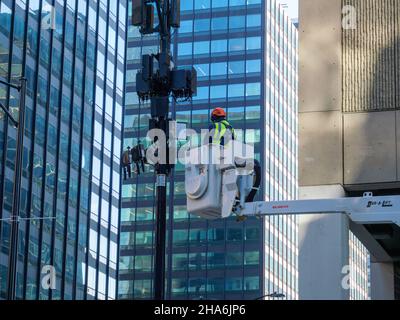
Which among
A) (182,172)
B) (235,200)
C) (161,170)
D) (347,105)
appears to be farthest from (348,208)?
(182,172)

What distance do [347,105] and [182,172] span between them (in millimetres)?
101305

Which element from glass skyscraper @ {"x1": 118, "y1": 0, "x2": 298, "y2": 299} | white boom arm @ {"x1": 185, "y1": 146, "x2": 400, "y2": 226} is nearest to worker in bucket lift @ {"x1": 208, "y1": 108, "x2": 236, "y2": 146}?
white boom arm @ {"x1": 185, "y1": 146, "x2": 400, "y2": 226}

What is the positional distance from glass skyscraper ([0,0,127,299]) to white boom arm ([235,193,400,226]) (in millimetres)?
47820

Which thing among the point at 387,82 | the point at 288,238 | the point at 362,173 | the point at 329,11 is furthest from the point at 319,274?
the point at 288,238

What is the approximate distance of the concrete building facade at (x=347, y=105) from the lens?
59.6 feet

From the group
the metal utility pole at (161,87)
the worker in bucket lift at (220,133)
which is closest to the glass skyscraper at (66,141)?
the metal utility pole at (161,87)

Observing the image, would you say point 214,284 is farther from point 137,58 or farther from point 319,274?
point 319,274

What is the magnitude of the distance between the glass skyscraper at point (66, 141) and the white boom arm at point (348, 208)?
47.8m

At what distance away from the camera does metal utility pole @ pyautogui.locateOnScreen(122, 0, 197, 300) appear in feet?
44.3

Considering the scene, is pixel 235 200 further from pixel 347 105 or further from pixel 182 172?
pixel 182 172

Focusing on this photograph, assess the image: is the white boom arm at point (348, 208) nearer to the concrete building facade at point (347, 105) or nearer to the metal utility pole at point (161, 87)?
the metal utility pole at point (161, 87)

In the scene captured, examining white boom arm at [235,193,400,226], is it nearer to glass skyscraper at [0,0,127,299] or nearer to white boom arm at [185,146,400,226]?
white boom arm at [185,146,400,226]

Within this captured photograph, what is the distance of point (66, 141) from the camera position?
2874 inches

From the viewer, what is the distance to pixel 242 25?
12281cm
